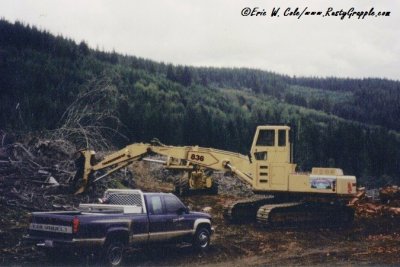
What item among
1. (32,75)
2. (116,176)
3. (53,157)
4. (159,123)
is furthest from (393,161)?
(53,157)

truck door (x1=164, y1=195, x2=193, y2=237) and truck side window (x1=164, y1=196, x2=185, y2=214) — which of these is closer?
truck door (x1=164, y1=195, x2=193, y2=237)

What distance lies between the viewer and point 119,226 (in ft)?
40.3

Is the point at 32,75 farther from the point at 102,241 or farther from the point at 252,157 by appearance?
the point at 102,241

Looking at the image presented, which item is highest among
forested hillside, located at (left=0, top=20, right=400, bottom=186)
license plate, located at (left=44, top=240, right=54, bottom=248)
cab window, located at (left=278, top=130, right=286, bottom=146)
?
forested hillside, located at (left=0, top=20, right=400, bottom=186)

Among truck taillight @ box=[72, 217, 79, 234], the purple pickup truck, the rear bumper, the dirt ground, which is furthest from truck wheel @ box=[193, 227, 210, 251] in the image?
truck taillight @ box=[72, 217, 79, 234]

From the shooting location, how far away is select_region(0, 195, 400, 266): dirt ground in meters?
13.2

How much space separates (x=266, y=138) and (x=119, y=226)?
8.90 metres

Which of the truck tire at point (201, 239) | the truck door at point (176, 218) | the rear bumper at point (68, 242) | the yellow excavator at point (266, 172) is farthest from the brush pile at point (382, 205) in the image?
the rear bumper at point (68, 242)

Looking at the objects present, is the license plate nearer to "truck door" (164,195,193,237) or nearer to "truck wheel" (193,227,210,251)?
"truck door" (164,195,193,237)

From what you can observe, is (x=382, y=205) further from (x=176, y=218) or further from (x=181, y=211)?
(x=176, y=218)

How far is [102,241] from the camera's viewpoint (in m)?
11.9

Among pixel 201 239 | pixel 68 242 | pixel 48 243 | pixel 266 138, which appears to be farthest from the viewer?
pixel 266 138

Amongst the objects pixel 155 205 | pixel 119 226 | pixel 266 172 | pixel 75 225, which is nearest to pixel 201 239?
pixel 155 205

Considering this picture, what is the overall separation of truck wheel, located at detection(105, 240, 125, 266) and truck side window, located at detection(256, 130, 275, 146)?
8693 mm
